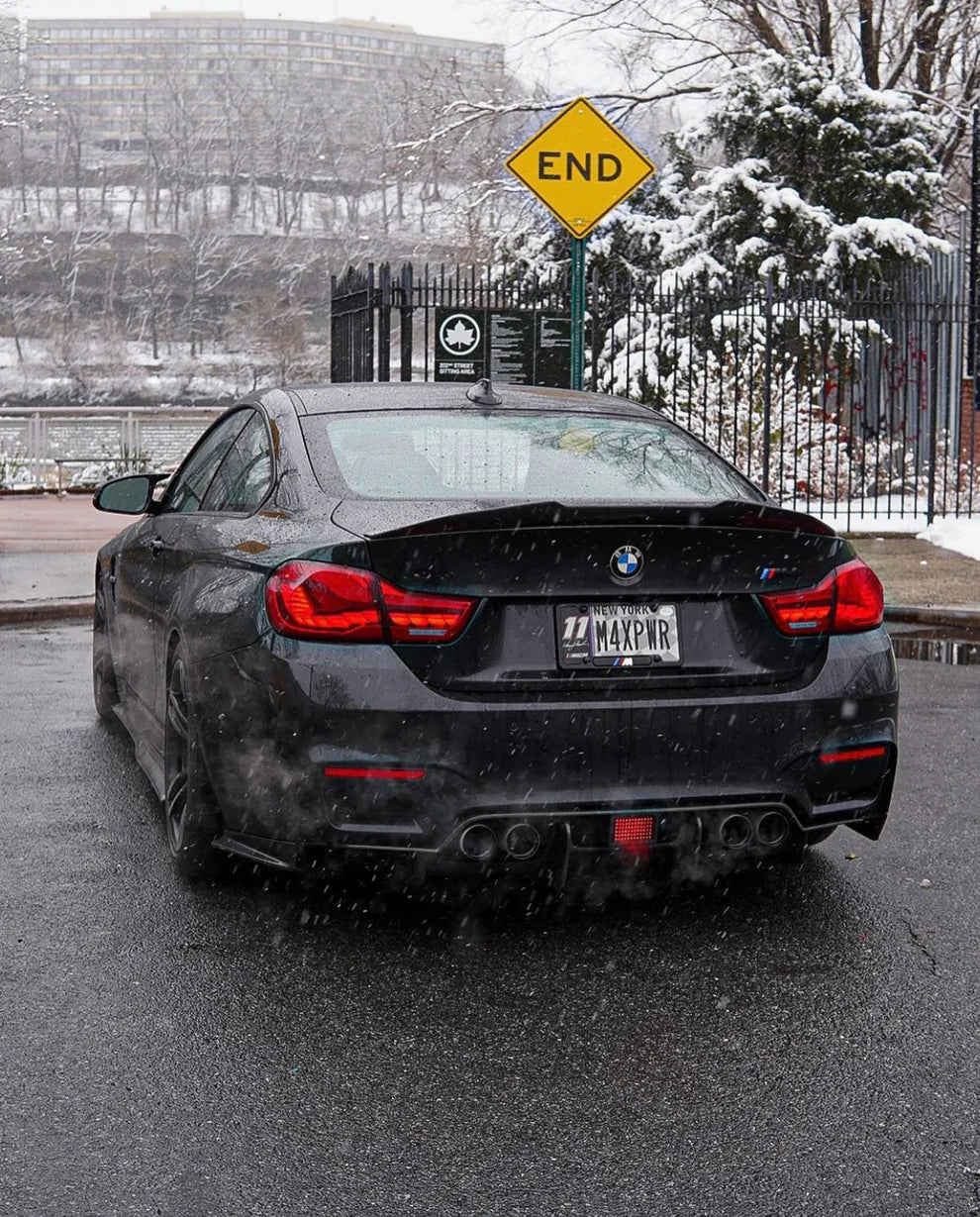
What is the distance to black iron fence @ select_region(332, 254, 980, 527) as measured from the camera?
16797 mm

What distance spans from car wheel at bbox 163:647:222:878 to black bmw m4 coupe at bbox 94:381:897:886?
1 cm

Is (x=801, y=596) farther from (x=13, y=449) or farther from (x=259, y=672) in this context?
(x=13, y=449)

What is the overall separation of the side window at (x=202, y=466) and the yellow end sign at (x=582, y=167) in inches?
253

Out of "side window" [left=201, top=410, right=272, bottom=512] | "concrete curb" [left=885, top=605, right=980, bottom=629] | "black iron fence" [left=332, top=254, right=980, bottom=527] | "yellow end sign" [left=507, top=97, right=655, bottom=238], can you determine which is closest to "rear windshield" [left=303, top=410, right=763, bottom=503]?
"side window" [left=201, top=410, right=272, bottom=512]

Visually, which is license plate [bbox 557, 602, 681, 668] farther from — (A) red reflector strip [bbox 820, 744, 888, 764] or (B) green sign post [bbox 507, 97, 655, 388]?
(B) green sign post [bbox 507, 97, 655, 388]

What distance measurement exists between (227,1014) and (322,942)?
1.78 feet

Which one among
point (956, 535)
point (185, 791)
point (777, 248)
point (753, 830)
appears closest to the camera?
point (753, 830)

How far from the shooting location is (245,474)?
16.6 ft

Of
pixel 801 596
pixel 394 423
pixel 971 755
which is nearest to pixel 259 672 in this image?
pixel 394 423

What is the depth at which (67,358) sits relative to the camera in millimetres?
116062

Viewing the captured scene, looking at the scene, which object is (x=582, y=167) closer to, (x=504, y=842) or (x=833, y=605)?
(x=833, y=605)

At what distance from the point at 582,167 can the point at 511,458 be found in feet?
25.3

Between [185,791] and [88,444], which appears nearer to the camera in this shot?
[185,791]

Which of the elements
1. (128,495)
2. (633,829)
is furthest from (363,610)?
(128,495)
